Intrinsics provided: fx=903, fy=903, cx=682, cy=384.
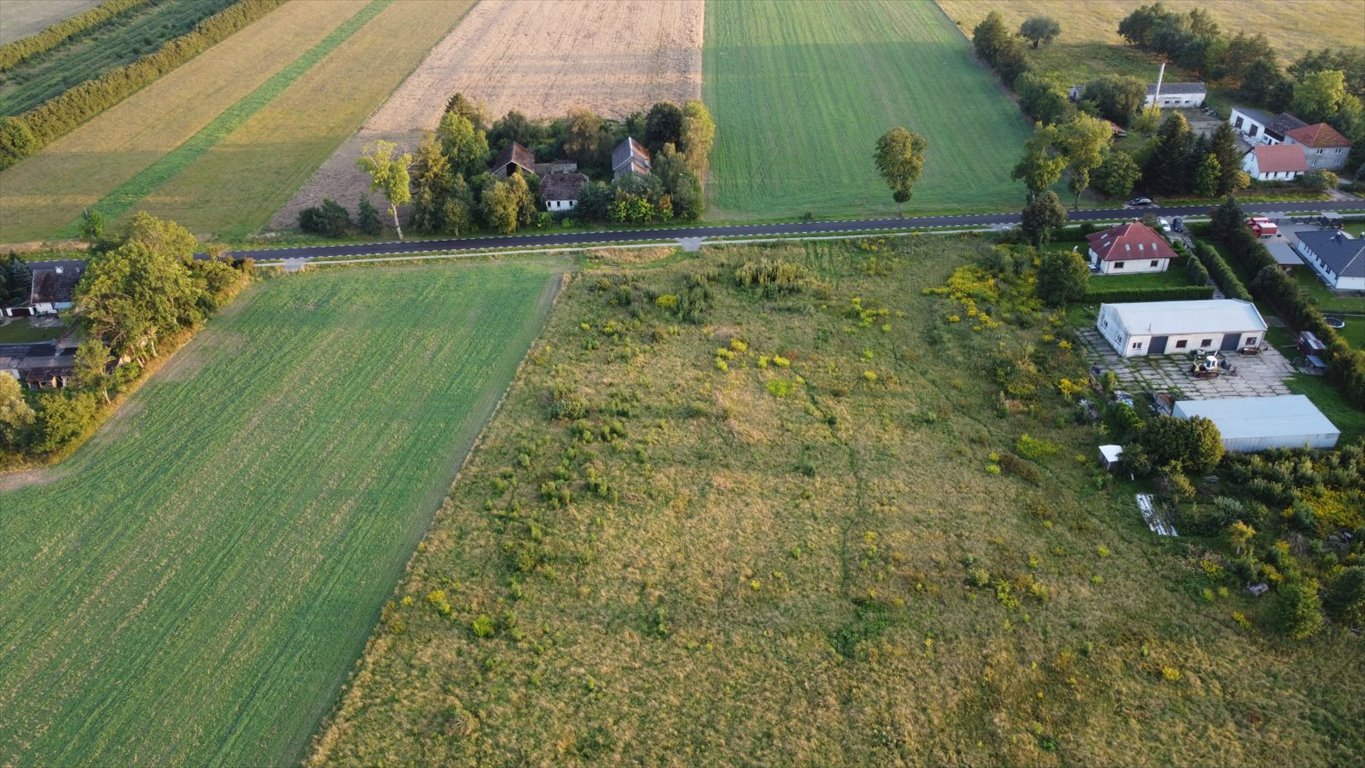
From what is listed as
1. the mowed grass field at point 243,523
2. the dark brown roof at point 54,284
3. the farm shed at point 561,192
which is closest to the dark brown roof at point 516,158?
the farm shed at point 561,192

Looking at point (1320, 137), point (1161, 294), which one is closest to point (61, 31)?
point (1161, 294)

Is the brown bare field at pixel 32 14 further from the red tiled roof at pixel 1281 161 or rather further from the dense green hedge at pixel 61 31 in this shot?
the red tiled roof at pixel 1281 161

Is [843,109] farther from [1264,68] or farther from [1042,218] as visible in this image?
[1264,68]

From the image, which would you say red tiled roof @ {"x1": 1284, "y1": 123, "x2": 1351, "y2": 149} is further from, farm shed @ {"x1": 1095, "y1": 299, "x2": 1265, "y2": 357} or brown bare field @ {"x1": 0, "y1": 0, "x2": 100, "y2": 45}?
brown bare field @ {"x1": 0, "y1": 0, "x2": 100, "y2": 45}

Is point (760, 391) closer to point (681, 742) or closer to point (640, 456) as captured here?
point (640, 456)

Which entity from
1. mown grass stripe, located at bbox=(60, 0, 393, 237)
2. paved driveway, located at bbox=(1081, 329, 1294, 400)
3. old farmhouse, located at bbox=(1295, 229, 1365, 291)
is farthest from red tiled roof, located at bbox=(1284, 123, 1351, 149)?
mown grass stripe, located at bbox=(60, 0, 393, 237)

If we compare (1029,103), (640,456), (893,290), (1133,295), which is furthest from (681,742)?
(1029,103)
